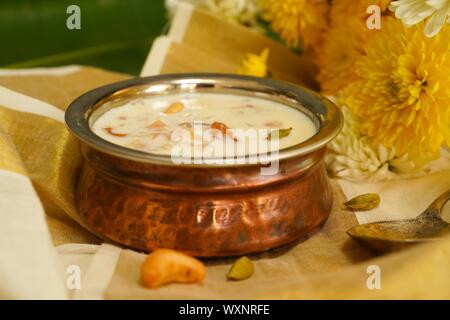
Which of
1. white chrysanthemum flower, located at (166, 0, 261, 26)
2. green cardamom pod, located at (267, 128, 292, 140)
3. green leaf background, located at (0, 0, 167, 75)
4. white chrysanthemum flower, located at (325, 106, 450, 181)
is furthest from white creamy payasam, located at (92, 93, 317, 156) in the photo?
green leaf background, located at (0, 0, 167, 75)

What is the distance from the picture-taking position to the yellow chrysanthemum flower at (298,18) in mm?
1980

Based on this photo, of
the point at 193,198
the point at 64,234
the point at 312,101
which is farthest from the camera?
the point at 312,101

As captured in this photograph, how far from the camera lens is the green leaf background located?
2.59 metres

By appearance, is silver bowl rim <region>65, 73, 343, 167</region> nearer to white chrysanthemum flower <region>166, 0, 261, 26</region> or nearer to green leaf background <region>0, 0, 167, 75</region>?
white chrysanthemum flower <region>166, 0, 261, 26</region>

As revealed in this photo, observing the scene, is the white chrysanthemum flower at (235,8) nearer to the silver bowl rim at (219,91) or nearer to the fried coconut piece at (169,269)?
the silver bowl rim at (219,91)

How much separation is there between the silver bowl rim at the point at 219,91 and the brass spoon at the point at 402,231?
7.4 inches

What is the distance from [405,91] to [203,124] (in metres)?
0.43

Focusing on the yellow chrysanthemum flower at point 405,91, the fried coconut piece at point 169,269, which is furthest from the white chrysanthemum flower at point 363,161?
the fried coconut piece at point 169,269

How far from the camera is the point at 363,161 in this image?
163 cm

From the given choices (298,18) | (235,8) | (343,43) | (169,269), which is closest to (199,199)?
(169,269)

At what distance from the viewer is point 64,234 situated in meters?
1.43
